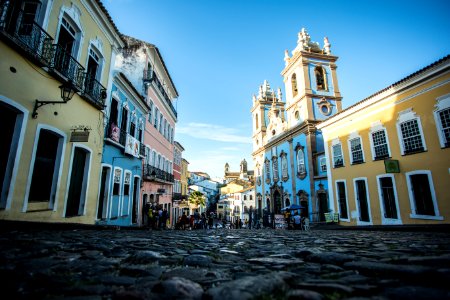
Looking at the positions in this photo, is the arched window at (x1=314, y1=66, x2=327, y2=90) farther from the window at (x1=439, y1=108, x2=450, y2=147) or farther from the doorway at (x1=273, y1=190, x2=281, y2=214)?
the window at (x1=439, y1=108, x2=450, y2=147)

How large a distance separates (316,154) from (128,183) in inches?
688

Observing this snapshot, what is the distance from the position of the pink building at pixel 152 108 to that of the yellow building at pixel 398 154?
14.3m

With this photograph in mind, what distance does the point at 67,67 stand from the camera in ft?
25.6

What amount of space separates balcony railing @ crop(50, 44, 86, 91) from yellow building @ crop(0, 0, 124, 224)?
3 cm

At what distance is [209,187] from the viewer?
83812mm

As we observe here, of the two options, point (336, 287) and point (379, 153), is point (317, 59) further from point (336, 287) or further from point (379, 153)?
point (336, 287)

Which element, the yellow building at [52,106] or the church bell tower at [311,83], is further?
the church bell tower at [311,83]

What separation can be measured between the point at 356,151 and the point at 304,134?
27.6 ft

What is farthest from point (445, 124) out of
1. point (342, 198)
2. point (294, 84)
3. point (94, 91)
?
point (294, 84)

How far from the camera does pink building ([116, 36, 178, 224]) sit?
1659 centimetres

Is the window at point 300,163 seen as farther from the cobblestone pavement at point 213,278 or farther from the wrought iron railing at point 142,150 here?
the cobblestone pavement at point 213,278

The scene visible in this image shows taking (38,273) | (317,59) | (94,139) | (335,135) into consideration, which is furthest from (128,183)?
(317,59)

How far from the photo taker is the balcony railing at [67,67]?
7039mm

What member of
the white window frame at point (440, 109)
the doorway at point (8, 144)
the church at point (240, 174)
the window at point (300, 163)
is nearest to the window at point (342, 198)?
the window at point (300, 163)
